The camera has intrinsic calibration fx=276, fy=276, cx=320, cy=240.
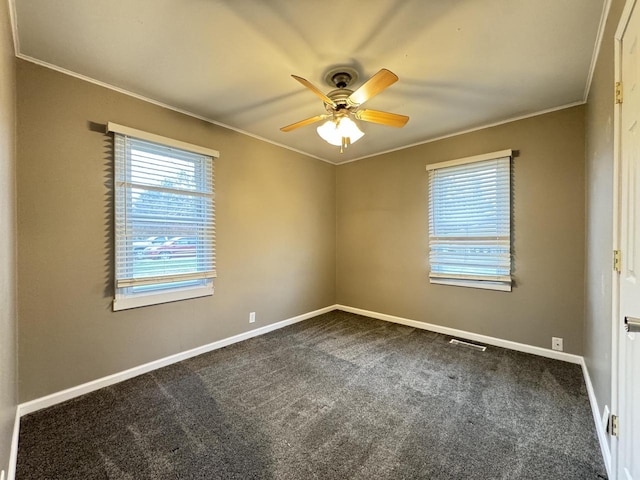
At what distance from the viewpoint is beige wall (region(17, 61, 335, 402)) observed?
2047mm

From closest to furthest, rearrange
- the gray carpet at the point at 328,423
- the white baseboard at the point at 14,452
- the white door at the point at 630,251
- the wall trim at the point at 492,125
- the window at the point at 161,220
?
1. the white door at the point at 630,251
2. the white baseboard at the point at 14,452
3. the gray carpet at the point at 328,423
4. the window at the point at 161,220
5. the wall trim at the point at 492,125

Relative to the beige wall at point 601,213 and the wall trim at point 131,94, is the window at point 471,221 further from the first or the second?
the wall trim at point 131,94

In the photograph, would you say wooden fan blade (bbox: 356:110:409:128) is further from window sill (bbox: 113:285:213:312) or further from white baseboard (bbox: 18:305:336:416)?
white baseboard (bbox: 18:305:336:416)

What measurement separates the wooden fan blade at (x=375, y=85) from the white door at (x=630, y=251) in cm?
105

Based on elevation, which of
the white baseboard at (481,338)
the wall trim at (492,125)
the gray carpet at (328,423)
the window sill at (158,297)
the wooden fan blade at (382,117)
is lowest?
the gray carpet at (328,423)

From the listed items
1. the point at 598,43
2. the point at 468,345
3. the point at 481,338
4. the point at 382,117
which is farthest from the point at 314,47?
the point at 481,338

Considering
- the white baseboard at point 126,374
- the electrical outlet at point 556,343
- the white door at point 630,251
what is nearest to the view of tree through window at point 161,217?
the white baseboard at point 126,374

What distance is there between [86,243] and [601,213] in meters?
3.90

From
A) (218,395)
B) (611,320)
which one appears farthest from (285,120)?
(611,320)

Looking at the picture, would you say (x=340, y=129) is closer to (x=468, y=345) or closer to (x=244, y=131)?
(x=244, y=131)

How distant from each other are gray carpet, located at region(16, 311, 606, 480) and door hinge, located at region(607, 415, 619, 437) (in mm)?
277

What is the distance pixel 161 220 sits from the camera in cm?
272

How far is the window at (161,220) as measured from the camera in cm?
247

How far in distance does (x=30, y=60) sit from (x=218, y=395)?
2.92 meters
